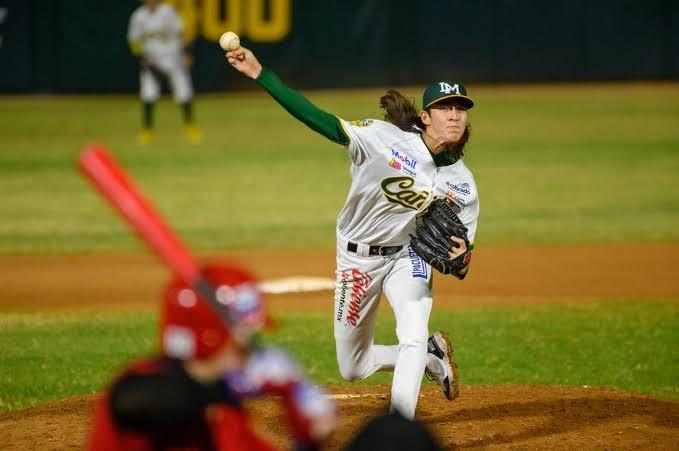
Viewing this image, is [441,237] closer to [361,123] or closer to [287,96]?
[361,123]

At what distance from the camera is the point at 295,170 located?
18109mm

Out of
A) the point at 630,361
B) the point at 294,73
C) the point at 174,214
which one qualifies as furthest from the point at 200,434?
the point at 294,73

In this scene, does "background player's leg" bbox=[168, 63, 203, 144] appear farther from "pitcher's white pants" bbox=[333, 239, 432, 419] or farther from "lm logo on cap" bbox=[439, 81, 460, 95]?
"lm logo on cap" bbox=[439, 81, 460, 95]

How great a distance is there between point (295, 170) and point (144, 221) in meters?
15.0

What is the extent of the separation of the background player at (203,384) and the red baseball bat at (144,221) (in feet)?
0.16

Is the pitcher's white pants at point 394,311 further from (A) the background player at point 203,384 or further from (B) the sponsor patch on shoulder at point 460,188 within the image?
(A) the background player at point 203,384

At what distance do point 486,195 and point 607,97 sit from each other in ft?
41.1

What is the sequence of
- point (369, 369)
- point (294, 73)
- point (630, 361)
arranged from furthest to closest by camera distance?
point (294, 73), point (630, 361), point (369, 369)

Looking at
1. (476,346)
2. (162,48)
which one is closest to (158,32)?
(162,48)

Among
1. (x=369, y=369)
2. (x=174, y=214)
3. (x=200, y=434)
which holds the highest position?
(x=200, y=434)

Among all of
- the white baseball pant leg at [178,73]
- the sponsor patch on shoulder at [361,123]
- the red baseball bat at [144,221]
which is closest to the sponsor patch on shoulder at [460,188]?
the sponsor patch on shoulder at [361,123]

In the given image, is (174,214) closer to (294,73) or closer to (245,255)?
(245,255)

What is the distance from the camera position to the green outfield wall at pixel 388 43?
25.6 m

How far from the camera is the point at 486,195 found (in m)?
15.8
